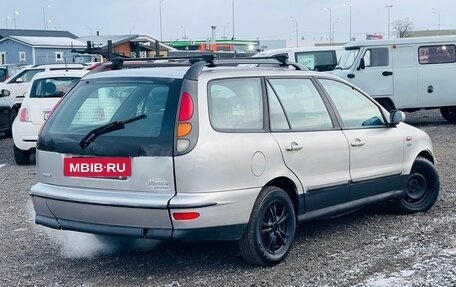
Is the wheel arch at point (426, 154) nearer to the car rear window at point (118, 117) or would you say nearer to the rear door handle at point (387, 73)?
the car rear window at point (118, 117)

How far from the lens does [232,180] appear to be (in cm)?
512

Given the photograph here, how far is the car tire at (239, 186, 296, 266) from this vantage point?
17.6ft

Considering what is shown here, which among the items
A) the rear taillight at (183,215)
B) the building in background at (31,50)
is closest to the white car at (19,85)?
the rear taillight at (183,215)

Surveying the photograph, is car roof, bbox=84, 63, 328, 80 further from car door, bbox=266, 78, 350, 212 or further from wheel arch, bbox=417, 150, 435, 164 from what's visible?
wheel arch, bbox=417, 150, 435, 164

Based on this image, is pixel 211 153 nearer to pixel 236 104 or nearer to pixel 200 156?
pixel 200 156

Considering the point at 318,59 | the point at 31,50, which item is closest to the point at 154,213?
the point at 318,59

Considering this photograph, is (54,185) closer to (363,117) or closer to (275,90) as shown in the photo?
(275,90)

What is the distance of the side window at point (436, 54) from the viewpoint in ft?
55.0

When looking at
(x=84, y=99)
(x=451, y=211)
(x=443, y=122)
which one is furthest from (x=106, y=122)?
(x=443, y=122)

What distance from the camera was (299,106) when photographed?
6.07 m

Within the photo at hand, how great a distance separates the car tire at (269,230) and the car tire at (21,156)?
23.7ft

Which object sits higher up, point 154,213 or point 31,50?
point 31,50

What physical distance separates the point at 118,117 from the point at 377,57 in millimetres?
12328

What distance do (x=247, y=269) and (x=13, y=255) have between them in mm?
2147
